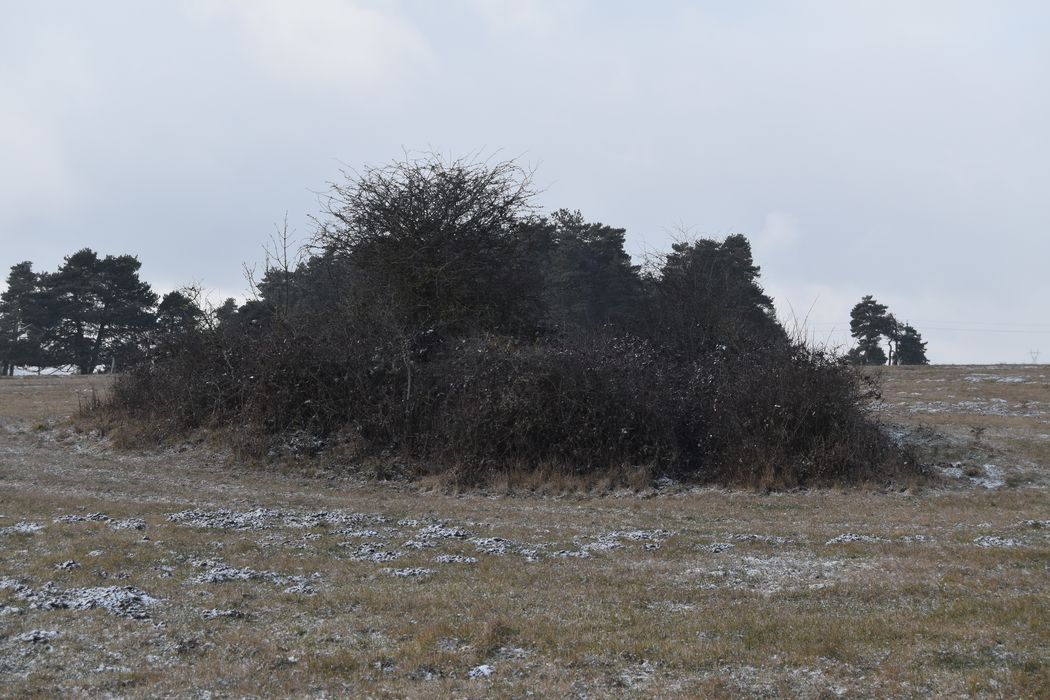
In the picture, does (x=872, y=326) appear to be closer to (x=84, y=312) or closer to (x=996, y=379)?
(x=996, y=379)

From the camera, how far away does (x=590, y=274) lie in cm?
5069

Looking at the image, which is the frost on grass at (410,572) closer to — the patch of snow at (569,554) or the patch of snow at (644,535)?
the patch of snow at (569,554)

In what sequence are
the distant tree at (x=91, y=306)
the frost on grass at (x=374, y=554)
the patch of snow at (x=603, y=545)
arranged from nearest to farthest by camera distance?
the frost on grass at (x=374, y=554) < the patch of snow at (x=603, y=545) < the distant tree at (x=91, y=306)

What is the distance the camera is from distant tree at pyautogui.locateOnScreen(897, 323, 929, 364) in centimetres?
6781

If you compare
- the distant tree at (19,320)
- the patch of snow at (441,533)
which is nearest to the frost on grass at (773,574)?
the patch of snow at (441,533)

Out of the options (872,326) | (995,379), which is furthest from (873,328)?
(995,379)

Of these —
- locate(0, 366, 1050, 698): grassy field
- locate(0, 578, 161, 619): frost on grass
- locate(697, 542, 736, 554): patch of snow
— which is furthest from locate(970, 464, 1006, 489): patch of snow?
locate(0, 578, 161, 619): frost on grass

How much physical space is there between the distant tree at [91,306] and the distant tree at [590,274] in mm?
27635

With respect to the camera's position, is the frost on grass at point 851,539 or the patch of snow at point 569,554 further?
the frost on grass at point 851,539

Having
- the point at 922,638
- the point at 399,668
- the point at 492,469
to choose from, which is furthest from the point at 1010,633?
the point at 492,469

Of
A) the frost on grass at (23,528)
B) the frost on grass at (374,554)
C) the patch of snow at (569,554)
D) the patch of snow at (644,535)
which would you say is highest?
the patch of snow at (644,535)

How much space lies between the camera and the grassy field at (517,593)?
633 centimetres

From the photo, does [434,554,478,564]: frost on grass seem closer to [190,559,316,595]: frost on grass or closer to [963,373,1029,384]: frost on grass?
[190,559,316,595]: frost on grass

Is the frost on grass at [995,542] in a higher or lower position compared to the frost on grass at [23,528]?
higher
